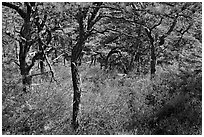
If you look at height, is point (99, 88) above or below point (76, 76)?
below

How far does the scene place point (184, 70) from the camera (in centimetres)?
1061

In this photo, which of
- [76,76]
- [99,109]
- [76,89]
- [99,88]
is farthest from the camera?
[99,88]

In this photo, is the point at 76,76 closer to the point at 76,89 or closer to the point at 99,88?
the point at 76,89

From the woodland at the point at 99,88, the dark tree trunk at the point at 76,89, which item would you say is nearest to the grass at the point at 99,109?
the woodland at the point at 99,88

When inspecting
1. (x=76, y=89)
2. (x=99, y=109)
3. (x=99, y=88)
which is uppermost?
(x=76, y=89)

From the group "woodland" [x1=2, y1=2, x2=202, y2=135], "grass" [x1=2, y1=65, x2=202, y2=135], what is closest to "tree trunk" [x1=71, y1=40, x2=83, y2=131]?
"woodland" [x1=2, y1=2, x2=202, y2=135]

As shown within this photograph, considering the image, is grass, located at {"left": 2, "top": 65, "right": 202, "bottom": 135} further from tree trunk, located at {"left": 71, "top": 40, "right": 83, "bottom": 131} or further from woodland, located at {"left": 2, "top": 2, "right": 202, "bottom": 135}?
tree trunk, located at {"left": 71, "top": 40, "right": 83, "bottom": 131}

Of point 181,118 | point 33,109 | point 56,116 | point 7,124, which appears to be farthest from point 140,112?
point 7,124

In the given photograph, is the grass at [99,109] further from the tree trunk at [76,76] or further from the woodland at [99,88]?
the tree trunk at [76,76]

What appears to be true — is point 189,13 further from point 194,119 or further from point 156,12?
point 156,12

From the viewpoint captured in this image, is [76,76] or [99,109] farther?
[99,109]

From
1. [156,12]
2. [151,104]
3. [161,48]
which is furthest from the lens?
[161,48]

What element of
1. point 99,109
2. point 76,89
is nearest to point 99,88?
point 99,109

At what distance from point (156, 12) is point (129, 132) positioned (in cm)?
443
